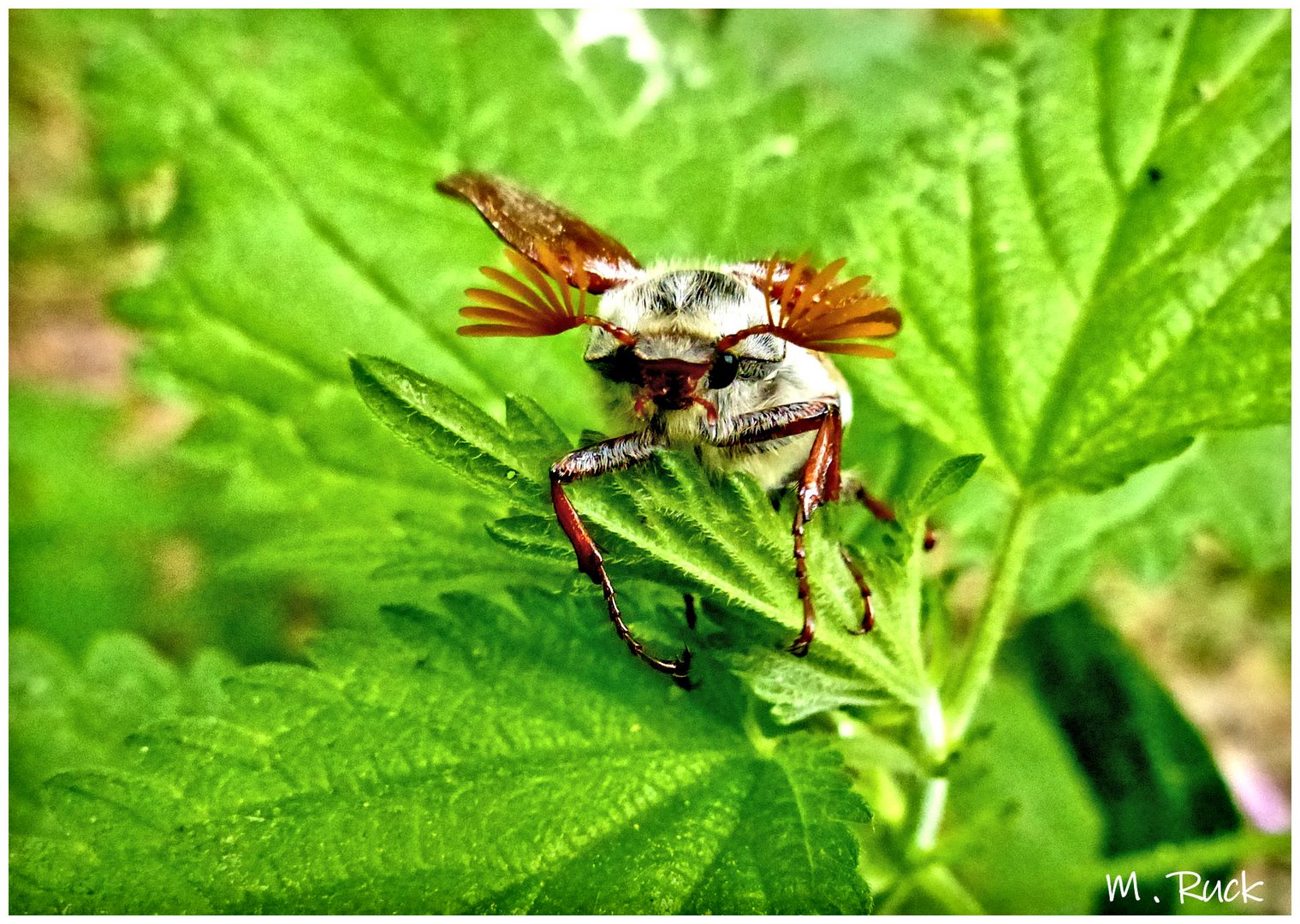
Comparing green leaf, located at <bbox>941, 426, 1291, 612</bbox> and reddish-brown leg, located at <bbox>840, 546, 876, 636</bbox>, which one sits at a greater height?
green leaf, located at <bbox>941, 426, 1291, 612</bbox>

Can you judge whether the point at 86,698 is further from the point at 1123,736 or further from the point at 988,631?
the point at 1123,736

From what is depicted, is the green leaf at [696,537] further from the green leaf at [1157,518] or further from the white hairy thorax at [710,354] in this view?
the green leaf at [1157,518]

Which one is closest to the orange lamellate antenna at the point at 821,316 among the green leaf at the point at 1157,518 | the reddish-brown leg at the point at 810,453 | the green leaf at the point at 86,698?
the reddish-brown leg at the point at 810,453

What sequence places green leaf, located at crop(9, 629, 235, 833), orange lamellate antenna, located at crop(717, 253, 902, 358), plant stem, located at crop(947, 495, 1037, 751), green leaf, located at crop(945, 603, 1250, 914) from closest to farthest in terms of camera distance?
orange lamellate antenna, located at crop(717, 253, 902, 358)
plant stem, located at crop(947, 495, 1037, 751)
green leaf, located at crop(9, 629, 235, 833)
green leaf, located at crop(945, 603, 1250, 914)

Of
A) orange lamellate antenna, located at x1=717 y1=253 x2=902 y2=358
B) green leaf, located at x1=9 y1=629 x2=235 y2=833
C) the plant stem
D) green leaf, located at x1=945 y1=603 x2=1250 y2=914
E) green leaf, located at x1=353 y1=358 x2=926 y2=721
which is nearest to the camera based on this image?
green leaf, located at x1=353 y1=358 x2=926 y2=721

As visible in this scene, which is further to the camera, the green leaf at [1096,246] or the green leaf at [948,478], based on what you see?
the green leaf at [1096,246]

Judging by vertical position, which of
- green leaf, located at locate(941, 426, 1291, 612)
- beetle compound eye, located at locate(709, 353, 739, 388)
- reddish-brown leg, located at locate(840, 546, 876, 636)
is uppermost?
green leaf, located at locate(941, 426, 1291, 612)

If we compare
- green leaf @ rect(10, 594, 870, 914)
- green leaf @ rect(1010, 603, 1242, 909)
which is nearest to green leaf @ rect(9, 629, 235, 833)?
green leaf @ rect(10, 594, 870, 914)

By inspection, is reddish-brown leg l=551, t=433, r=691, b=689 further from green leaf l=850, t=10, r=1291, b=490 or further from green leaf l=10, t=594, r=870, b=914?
green leaf l=850, t=10, r=1291, b=490

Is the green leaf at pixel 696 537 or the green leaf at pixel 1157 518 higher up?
the green leaf at pixel 1157 518

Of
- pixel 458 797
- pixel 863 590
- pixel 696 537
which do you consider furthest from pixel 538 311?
pixel 458 797
